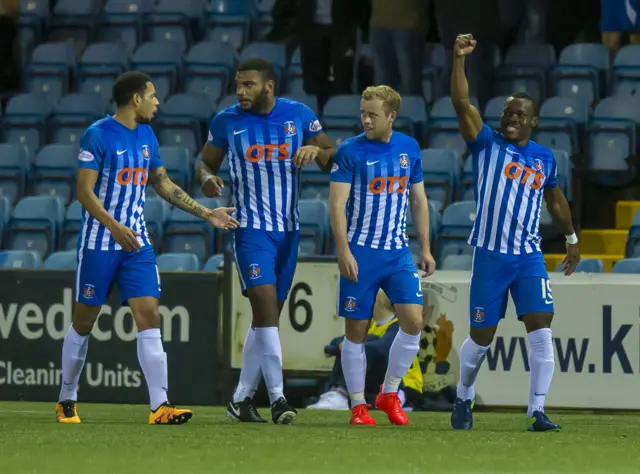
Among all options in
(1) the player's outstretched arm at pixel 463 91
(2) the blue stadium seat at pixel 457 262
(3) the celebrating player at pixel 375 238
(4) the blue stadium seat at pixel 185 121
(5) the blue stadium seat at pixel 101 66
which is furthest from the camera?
(5) the blue stadium seat at pixel 101 66

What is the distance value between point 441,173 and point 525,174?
5068 millimetres

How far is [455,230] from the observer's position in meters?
13.4

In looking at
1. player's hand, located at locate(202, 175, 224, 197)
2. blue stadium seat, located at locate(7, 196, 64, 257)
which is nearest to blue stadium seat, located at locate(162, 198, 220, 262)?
blue stadium seat, located at locate(7, 196, 64, 257)

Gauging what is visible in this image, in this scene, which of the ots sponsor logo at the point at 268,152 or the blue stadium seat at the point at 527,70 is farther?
the blue stadium seat at the point at 527,70

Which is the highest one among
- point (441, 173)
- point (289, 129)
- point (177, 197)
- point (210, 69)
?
point (210, 69)

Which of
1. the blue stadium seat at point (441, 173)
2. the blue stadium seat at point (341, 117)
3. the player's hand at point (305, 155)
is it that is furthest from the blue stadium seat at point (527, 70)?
the player's hand at point (305, 155)

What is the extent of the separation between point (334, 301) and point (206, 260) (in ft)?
8.31

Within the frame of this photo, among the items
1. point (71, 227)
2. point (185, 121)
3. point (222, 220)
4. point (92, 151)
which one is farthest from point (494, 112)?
point (92, 151)

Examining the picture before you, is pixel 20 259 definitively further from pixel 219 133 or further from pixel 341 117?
pixel 219 133

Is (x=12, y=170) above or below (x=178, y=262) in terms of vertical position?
above

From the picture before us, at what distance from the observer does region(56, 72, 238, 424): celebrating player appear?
8836 millimetres

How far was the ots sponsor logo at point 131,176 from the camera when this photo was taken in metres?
8.96

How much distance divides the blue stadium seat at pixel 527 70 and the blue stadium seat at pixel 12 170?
4.79 meters

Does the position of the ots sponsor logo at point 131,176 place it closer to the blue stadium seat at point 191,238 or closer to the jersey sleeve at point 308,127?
the jersey sleeve at point 308,127
